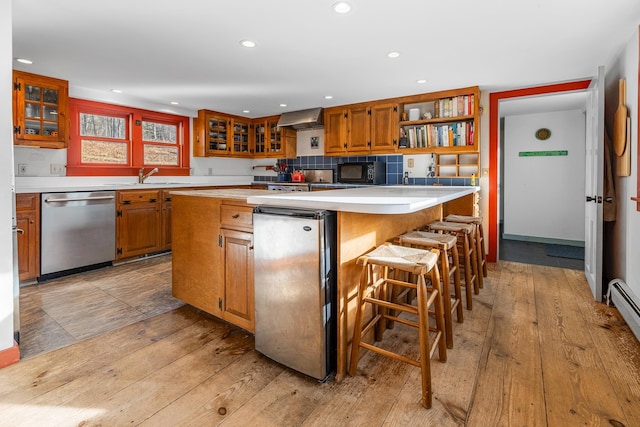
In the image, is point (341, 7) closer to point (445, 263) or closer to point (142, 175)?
point (445, 263)

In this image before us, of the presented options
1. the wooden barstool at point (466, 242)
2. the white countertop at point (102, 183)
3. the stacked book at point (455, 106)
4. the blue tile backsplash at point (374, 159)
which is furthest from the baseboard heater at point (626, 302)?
the white countertop at point (102, 183)

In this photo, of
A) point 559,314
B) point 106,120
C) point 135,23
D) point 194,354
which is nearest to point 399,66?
point 135,23

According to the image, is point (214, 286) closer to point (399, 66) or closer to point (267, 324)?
point (267, 324)

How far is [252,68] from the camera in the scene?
130 inches

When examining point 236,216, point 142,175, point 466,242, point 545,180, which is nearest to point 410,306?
point 466,242

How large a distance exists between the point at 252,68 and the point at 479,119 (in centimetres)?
267

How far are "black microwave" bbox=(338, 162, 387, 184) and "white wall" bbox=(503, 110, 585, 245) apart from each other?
2458mm

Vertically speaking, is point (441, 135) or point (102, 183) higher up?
point (441, 135)

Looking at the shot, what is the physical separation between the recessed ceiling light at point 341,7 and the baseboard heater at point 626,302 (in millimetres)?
2749

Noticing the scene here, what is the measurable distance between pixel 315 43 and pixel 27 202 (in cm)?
310

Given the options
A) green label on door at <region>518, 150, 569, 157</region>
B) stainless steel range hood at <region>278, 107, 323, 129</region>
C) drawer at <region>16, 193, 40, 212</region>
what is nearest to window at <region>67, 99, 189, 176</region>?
drawer at <region>16, 193, 40, 212</region>

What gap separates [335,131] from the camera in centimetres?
508

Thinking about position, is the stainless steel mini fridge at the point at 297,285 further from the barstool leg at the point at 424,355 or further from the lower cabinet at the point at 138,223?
the lower cabinet at the point at 138,223

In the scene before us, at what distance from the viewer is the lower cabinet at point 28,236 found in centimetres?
321
